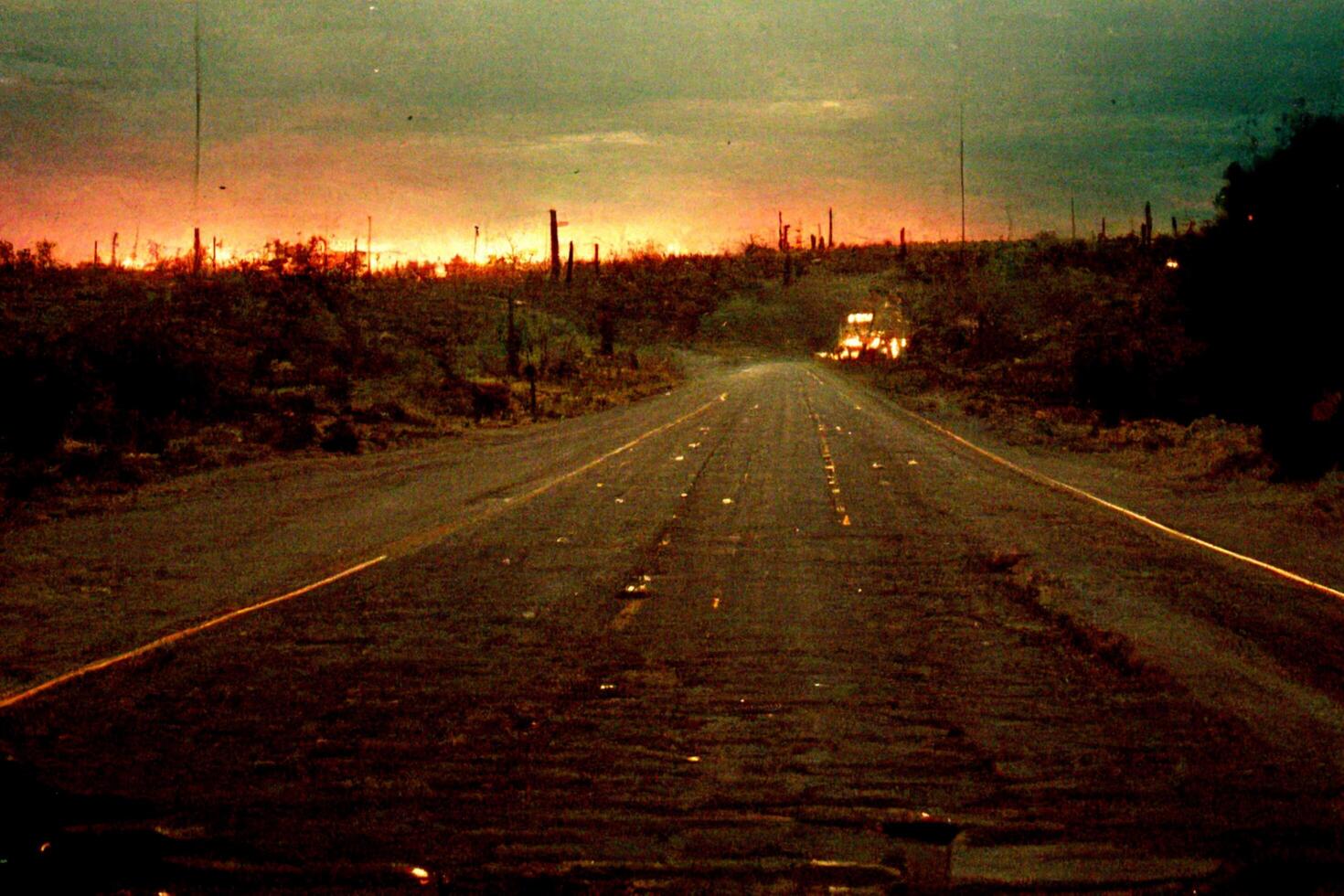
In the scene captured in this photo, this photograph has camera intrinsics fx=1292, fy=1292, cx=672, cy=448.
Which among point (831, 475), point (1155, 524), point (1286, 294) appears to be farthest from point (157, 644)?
point (1286, 294)

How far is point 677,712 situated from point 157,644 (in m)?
4.93

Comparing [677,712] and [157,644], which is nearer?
[677,712]

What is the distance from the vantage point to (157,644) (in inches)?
420

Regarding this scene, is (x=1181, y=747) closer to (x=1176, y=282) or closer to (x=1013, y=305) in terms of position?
(x=1176, y=282)

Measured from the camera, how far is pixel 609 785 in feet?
21.9

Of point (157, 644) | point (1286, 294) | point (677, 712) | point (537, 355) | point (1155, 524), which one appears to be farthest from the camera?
point (537, 355)

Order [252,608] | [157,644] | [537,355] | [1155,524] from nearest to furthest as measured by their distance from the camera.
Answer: [157,644] → [252,608] → [1155,524] → [537,355]

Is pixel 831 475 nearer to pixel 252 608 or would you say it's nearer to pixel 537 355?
pixel 252 608

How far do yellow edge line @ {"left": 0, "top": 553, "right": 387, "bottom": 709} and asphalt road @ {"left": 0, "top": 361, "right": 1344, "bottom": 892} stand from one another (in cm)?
17

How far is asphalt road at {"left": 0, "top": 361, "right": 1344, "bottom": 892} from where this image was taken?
5695 millimetres

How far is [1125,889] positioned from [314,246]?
7695cm

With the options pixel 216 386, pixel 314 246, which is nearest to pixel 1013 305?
pixel 314 246

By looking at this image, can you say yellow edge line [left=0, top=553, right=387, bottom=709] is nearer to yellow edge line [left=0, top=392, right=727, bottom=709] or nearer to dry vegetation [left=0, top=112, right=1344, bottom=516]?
yellow edge line [left=0, top=392, right=727, bottom=709]

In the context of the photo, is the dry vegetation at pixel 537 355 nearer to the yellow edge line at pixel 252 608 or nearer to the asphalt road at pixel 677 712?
the yellow edge line at pixel 252 608
